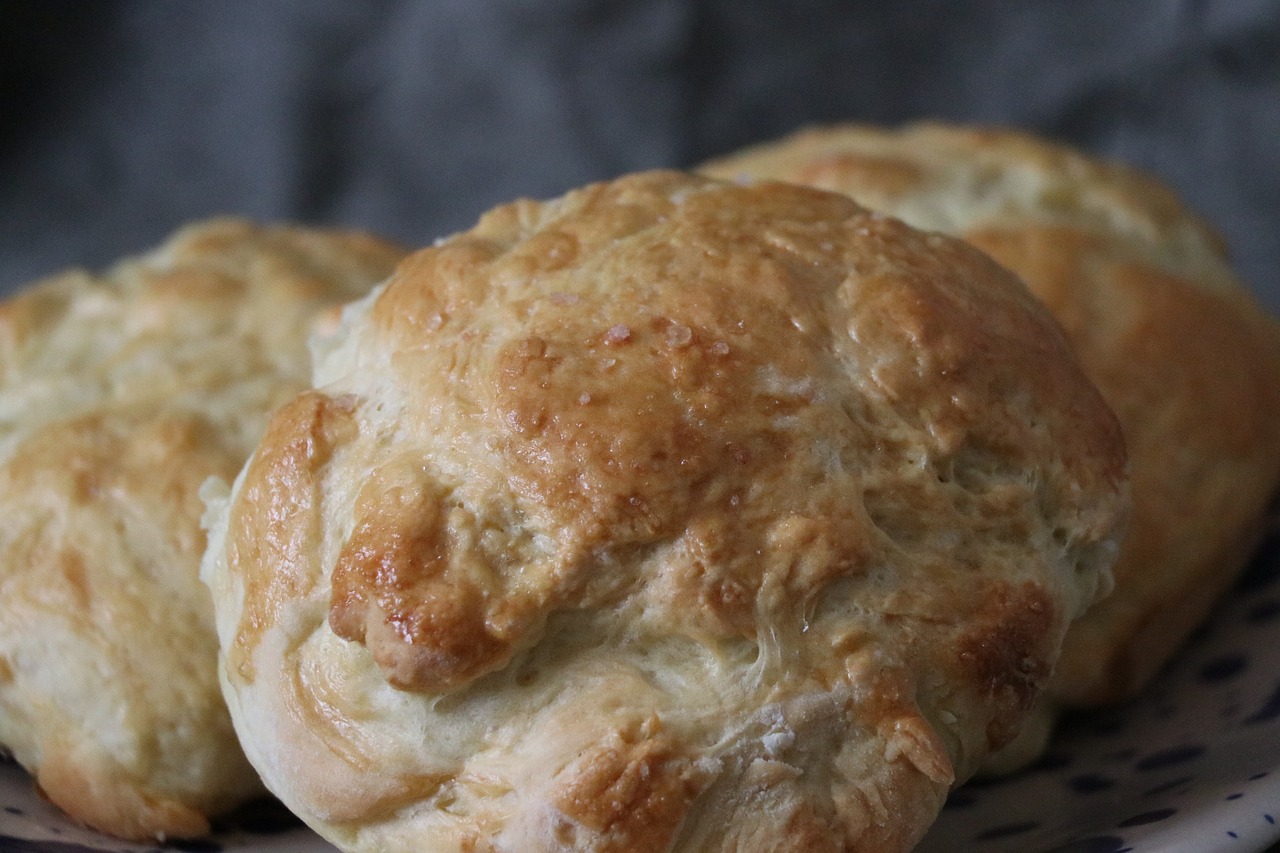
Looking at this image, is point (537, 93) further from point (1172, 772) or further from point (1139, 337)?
point (1172, 772)

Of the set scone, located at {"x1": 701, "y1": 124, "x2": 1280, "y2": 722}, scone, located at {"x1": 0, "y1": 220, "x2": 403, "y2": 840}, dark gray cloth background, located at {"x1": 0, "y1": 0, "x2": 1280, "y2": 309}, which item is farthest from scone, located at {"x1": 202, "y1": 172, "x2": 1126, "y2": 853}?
dark gray cloth background, located at {"x1": 0, "y1": 0, "x2": 1280, "y2": 309}

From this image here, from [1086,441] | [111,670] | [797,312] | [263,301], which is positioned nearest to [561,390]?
[797,312]

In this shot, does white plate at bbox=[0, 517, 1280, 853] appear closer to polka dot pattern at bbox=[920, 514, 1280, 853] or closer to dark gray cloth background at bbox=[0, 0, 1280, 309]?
polka dot pattern at bbox=[920, 514, 1280, 853]

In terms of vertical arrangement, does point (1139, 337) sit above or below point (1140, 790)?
above

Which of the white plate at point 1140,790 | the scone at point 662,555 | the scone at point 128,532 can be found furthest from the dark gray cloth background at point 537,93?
the scone at point 662,555

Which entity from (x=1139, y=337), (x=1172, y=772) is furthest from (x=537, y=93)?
(x=1172, y=772)

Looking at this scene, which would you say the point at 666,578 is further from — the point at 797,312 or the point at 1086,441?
the point at 1086,441
